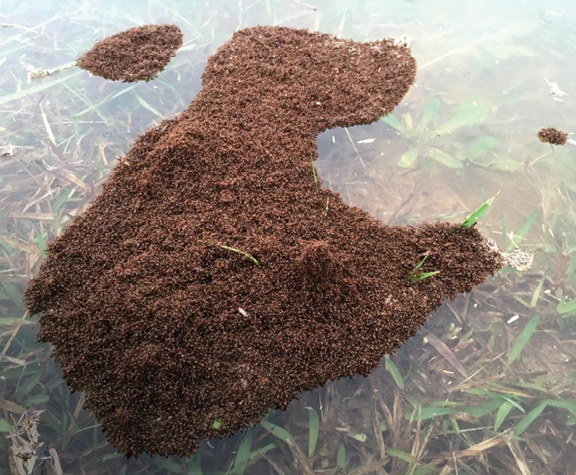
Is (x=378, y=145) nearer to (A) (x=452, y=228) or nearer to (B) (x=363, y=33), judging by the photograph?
(A) (x=452, y=228)

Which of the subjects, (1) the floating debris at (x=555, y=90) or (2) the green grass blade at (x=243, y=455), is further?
(1) the floating debris at (x=555, y=90)

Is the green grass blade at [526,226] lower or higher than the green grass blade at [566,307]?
higher

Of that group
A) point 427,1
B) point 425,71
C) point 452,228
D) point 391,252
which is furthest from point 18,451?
point 427,1

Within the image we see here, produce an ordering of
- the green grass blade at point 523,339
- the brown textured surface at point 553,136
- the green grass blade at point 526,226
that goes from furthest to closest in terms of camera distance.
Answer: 1. the brown textured surface at point 553,136
2. the green grass blade at point 526,226
3. the green grass blade at point 523,339

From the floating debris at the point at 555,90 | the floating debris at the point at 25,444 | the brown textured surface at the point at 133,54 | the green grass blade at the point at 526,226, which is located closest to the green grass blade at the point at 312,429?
the floating debris at the point at 25,444

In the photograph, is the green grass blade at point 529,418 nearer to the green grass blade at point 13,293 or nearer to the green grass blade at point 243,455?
the green grass blade at point 243,455

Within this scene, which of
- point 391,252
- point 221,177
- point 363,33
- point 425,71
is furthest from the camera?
point 363,33

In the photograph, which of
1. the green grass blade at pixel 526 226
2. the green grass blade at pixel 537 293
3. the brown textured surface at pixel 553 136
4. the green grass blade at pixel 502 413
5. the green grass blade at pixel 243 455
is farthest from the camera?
the brown textured surface at pixel 553 136
